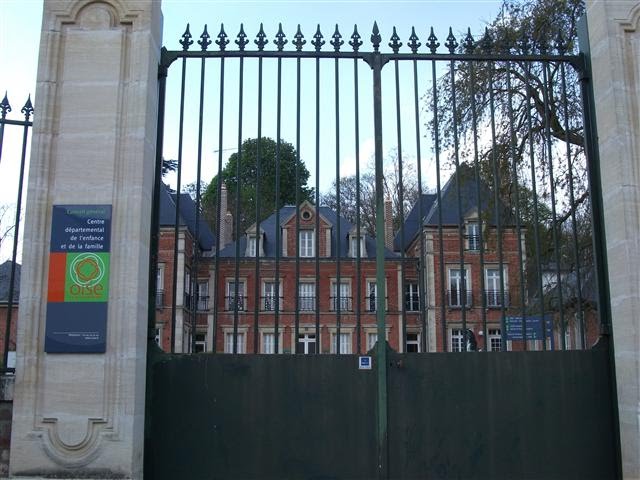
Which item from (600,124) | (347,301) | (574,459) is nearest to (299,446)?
(574,459)

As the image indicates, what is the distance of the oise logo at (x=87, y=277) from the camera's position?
5707 mm

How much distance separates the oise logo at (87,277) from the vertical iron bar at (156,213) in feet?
1.74

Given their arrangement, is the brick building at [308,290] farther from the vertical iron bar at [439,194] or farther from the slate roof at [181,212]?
the vertical iron bar at [439,194]

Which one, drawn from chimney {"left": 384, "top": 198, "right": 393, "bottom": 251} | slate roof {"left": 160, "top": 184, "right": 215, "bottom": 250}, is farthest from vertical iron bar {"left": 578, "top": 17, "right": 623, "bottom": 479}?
chimney {"left": 384, "top": 198, "right": 393, "bottom": 251}

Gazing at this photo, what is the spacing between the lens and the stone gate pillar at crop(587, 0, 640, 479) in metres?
5.82

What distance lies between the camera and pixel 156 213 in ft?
21.0

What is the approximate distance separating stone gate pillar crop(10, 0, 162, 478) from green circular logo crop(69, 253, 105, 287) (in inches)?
1.3

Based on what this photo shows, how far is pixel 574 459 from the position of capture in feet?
19.9

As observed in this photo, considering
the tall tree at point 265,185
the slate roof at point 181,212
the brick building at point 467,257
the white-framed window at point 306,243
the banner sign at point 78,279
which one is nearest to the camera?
the banner sign at point 78,279

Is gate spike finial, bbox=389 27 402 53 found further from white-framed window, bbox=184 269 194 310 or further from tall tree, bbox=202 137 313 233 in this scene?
tall tree, bbox=202 137 313 233

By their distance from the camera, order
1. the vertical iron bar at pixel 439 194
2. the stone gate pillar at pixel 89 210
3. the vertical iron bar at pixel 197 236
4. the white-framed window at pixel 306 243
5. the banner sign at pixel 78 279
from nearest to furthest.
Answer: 1. the stone gate pillar at pixel 89 210
2. the banner sign at pixel 78 279
3. the vertical iron bar at pixel 197 236
4. the vertical iron bar at pixel 439 194
5. the white-framed window at pixel 306 243

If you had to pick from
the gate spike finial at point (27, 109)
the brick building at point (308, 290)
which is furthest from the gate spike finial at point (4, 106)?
the brick building at point (308, 290)

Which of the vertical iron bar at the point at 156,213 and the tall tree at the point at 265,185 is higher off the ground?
the tall tree at the point at 265,185

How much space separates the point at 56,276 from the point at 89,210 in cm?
60
